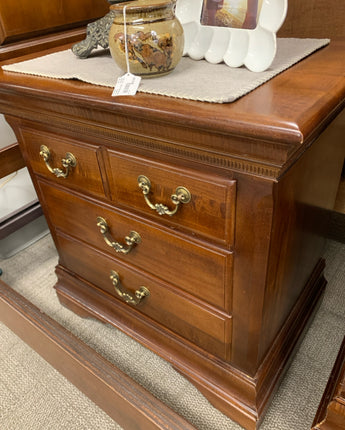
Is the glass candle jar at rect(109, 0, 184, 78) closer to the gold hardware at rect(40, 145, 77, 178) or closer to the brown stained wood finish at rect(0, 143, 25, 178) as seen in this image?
the gold hardware at rect(40, 145, 77, 178)

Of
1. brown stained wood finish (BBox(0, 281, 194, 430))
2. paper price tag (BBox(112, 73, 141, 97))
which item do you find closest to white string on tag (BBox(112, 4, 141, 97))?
paper price tag (BBox(112, 73, 141, 97))

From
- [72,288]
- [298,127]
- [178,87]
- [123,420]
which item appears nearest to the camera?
[298,127]

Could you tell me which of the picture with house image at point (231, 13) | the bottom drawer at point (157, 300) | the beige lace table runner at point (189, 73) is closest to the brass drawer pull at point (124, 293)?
the bottom drawer at point (157, 300)

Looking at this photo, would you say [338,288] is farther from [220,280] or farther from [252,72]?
[252,72]

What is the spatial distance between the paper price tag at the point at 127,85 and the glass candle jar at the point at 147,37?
0.03 m

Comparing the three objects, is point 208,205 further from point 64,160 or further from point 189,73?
point 64,160

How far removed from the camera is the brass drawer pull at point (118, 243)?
74cm

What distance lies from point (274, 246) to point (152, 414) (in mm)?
397

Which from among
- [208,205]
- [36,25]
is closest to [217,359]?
[208,205]

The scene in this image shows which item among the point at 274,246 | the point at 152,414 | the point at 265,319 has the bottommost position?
the point at 152,414

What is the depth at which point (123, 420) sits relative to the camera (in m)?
0.77

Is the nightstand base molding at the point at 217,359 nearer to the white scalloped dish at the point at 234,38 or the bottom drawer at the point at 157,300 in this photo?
the bottom drawer at the point at 157,300

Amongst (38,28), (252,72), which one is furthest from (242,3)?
(38,28)

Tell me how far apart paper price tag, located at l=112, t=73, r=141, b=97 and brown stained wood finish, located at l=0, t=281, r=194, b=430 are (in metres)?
0.56
